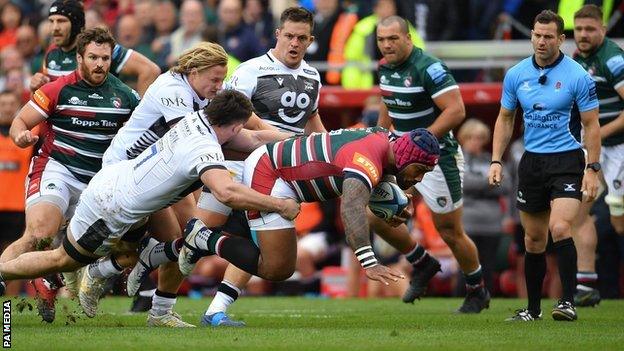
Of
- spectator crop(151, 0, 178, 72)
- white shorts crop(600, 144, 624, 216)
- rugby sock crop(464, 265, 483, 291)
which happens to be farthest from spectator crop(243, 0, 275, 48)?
rugby sock crop(464, 265, 483, 291)

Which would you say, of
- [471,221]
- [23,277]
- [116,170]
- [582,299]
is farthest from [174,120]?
[471,221]

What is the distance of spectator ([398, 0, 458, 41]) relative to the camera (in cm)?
1894

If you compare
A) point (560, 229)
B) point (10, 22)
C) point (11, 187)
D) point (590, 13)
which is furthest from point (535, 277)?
point (10, 22)

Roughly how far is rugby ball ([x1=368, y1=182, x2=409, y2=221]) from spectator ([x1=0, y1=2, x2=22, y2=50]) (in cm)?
1259

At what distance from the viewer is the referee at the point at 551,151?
39.5 feet

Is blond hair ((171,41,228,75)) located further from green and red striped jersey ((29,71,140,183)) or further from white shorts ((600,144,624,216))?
white shorts ((600,144,624,216))

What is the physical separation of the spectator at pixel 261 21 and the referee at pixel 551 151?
26.7 ft

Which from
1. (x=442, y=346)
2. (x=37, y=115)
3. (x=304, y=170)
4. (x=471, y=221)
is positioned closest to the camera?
(x=442, y=346)

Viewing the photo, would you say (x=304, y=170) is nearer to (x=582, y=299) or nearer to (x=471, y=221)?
(x=582, y=299)

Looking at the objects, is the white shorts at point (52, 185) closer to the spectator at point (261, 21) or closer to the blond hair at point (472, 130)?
the blond hair at point (472, 130)

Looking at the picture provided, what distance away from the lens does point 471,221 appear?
17.2 meters

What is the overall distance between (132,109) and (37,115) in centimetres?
86

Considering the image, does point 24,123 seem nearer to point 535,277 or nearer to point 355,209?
point 355,209

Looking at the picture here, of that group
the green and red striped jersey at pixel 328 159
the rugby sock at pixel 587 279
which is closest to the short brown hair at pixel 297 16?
the green and red striped jersey at pixel 328 159
